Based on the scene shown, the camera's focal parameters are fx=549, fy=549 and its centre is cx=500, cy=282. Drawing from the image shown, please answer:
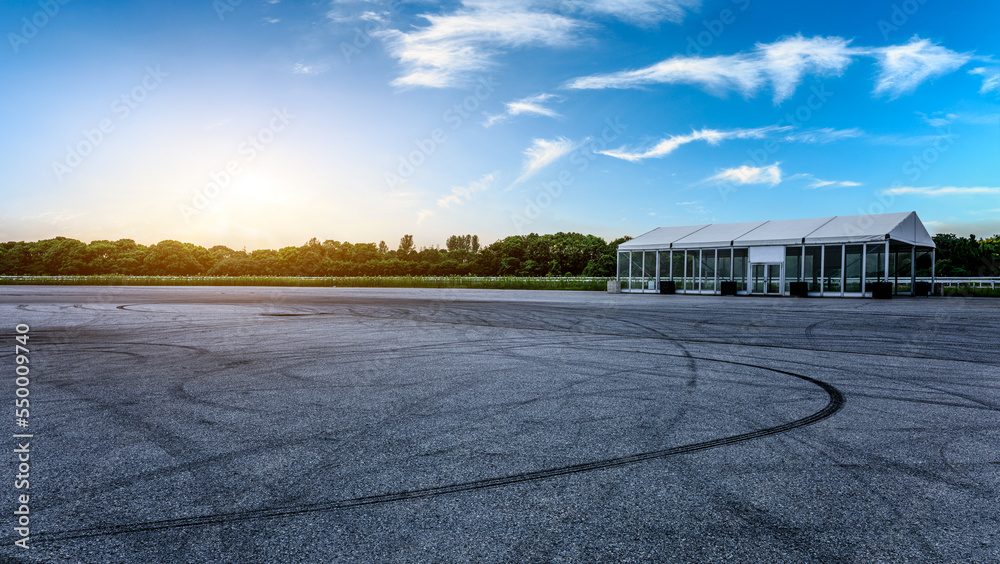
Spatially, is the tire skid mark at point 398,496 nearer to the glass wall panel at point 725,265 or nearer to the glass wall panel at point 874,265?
the glass wall panel at point 874,265

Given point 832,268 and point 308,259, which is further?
point 308,259

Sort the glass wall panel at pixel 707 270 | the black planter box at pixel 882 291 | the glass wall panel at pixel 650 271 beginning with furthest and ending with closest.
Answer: the glass wall panel at pixel 650 271
the glass wall panel at pixel 707 270
the black planter box at pixel 882 291

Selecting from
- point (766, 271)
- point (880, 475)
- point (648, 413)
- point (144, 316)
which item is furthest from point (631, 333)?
point (766, 271)

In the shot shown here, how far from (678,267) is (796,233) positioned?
6.74 m

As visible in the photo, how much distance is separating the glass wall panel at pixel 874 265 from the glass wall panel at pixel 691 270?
867 centimetres

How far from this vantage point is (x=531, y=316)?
15508 millimetres

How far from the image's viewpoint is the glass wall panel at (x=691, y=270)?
33.6 metres

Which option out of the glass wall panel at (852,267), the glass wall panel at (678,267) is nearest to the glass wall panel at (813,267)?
the glass wall panel at (852,267)

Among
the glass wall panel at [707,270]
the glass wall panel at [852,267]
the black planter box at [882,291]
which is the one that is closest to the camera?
the black planter box at [882,291]

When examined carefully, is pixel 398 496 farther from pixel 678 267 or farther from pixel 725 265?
pixel 678 267

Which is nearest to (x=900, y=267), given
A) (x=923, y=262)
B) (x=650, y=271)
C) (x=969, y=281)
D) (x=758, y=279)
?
(x=923, y=262)

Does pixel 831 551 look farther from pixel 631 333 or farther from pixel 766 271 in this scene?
pixel 766 271

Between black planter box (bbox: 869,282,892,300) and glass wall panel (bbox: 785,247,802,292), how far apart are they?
3.89 metres

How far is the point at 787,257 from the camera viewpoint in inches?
1216
